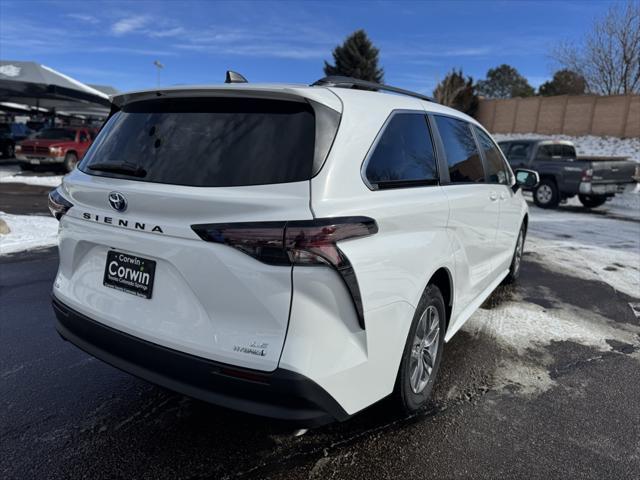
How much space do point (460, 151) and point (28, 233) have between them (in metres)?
6.80

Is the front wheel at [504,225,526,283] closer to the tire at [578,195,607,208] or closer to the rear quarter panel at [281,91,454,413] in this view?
the rear quarter panel at [281,91,454,413]

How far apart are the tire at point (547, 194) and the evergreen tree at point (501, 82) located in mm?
64520

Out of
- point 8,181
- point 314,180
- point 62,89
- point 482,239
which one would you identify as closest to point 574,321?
point 482,239

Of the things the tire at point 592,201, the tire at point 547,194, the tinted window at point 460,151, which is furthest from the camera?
the tire at point 592,201

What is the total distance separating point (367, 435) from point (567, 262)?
5.70 meters

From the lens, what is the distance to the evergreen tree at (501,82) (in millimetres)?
74094

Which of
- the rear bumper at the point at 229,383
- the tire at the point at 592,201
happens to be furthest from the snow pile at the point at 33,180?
the tire at the point at 592,201

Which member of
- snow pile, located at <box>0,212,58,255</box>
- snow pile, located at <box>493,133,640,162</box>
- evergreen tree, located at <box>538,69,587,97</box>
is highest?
evergreen tree, located at <box>538,69,587,97</box>

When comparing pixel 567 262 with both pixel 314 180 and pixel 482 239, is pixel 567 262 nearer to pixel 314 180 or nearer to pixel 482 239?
pixel 482 239

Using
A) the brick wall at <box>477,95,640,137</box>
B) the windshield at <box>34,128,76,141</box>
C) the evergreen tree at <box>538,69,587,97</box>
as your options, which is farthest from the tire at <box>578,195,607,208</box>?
the evergreen tree at <box>538,69,587,97</box>

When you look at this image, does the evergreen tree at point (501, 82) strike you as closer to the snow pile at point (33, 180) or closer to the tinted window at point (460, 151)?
the snow pile at point (33, 180)

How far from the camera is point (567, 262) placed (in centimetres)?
722

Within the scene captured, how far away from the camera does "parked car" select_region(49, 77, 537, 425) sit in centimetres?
197

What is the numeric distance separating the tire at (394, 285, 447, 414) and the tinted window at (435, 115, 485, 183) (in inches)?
35.0
